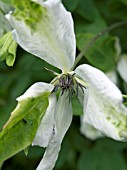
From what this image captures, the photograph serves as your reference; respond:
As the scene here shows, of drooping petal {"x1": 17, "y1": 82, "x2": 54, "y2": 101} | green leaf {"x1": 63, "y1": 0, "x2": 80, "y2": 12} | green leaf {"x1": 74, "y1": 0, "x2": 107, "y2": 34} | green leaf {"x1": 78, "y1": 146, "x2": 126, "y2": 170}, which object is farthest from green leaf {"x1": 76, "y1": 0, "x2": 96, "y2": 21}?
drooping petal {"x1": 17, "y1": 82, "x2": 54, "y2": 101}

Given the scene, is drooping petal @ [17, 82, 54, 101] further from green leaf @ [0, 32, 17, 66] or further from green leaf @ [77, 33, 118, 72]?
green leaf @ [77, 33, 118, 72]

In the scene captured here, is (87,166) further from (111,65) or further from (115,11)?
(115,11)

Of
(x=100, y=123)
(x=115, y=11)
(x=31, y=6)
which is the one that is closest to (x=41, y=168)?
(x=100, y=123)

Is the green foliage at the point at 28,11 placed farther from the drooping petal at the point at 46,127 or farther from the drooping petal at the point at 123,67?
the drooping petal at the point at 123,67

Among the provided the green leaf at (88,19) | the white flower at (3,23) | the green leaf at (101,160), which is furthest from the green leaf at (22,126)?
the green leaf at (101,160)

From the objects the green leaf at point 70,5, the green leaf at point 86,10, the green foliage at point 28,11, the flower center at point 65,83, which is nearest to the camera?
the green foliage at point 28,11

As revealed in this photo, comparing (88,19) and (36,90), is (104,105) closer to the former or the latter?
(36,90)

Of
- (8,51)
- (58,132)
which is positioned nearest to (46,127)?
(58,132)
